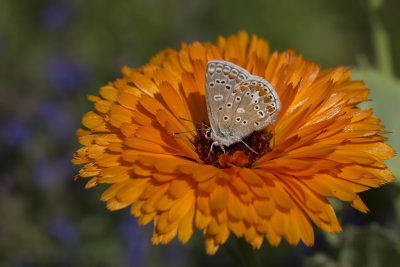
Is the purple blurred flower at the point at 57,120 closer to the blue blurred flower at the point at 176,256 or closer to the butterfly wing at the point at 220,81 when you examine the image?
the blue blurred flower at the point at 176,256

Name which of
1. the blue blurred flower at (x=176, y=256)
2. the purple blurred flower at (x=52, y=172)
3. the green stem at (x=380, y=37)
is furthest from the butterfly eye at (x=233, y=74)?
the purple blurred flower at (x=52, y=172)

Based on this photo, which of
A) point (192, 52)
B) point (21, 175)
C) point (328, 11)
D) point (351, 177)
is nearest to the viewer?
point (351, 177)

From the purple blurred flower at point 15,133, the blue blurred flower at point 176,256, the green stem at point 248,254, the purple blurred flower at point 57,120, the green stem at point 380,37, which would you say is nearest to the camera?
the green stem at point 248,254

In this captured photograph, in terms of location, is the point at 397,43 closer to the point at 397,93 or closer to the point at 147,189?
the point at 397,93

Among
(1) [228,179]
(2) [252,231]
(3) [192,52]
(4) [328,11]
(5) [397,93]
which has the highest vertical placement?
(4) [328,11]

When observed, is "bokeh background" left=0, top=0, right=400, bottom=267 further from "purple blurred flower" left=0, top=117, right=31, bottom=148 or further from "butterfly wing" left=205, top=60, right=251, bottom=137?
"butterfly wing" left=205, top=60, right=251, bottom=137

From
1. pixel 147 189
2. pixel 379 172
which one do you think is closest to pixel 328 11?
pixel 379 172

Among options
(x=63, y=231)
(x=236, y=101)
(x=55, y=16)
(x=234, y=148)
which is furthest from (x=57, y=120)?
(x=236, y=101)
